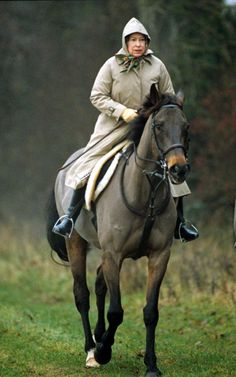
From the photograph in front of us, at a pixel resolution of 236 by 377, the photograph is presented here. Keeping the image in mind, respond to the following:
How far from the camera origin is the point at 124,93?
31.6 feet

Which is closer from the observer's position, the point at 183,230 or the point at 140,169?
the point at 140,169

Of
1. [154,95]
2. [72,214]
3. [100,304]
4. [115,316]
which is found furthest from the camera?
[100,304]

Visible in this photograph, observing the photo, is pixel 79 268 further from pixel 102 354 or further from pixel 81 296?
pixel 102 354

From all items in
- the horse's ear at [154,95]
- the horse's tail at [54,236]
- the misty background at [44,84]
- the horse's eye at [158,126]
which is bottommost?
the misty background at [44,84]

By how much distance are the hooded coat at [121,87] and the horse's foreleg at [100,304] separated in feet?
4.03

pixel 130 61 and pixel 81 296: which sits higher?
pixel 130 61

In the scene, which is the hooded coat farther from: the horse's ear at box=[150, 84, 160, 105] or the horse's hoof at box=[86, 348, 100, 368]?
the horse's hoof at box=[86, 348, 100, 368]

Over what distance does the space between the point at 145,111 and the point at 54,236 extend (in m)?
2.65

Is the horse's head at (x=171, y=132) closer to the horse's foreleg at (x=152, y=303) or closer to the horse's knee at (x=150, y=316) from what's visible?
the horse's foreleg at (x=152, y=303)

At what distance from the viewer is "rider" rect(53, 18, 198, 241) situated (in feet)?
31.2

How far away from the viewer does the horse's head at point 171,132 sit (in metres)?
8.27

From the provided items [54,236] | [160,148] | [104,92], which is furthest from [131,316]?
[160,148]

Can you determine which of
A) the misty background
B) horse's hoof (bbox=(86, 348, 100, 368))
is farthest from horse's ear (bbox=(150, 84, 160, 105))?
the misty background

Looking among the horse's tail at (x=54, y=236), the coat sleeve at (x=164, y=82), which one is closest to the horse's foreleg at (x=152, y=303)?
the coat sleeve at (x=164, y=82)
